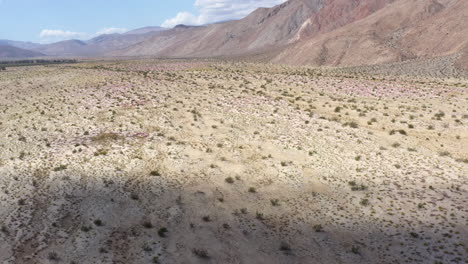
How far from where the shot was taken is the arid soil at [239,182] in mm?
14242

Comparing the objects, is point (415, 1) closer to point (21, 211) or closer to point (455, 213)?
point (455, 213)

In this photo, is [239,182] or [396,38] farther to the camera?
[396,38]

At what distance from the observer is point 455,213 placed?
15398 millimetres

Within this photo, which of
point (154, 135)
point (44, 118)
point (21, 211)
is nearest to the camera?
point (21, 211)

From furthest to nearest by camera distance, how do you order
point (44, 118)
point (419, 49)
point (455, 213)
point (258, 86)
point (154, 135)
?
point (419, 49)
point (258, 86)
point (44, 118)
point (154, 135)
point (455, 213)

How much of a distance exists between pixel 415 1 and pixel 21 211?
14080cm

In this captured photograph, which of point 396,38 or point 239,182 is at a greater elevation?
point 396,38

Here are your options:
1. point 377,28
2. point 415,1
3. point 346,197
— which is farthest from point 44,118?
point 415,1

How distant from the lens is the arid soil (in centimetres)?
1424

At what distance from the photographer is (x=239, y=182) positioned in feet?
65.5

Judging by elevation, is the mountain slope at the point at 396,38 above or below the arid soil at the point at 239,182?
above

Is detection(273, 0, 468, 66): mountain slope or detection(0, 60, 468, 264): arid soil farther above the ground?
detection(273, 0, 468, 66): mountain slope

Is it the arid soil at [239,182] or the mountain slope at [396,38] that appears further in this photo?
the mountain slope at [396,38]

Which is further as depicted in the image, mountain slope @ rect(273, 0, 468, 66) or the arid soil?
mountain slope @ rect(273, 0, 468, 66)
